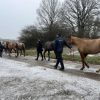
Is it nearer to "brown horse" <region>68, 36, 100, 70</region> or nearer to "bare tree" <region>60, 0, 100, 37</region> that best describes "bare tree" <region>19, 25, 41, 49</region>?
"bare tree" <region>60, 0, 100, 37</region>

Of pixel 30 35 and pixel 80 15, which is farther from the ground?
pixel 80 15

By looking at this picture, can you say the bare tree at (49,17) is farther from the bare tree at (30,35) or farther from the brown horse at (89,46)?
the brown horse at (89,46)

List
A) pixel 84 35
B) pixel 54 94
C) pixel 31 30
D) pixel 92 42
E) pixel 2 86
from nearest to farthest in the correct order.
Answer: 1. pixel 54 94
2. pixel 2 86
3. pixel 92 42
4. pixel 84 35
5. pixel 31 30

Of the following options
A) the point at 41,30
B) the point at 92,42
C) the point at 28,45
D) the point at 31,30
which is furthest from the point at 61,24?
the point at 92,42

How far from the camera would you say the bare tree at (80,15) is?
23.8 meters

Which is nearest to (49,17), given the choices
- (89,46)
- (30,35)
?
(30,35)

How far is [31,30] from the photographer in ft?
82.6

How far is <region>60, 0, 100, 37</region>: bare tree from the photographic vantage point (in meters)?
23.8

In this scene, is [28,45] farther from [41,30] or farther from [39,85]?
[39,85]

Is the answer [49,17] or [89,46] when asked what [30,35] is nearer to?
[49,17]

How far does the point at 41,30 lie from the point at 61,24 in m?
4.92

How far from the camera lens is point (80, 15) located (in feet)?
83.7

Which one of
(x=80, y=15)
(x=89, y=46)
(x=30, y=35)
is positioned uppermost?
(x=80, y=15)

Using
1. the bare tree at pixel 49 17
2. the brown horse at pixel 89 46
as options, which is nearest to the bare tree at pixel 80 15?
the bare tree at pixel 49 17
